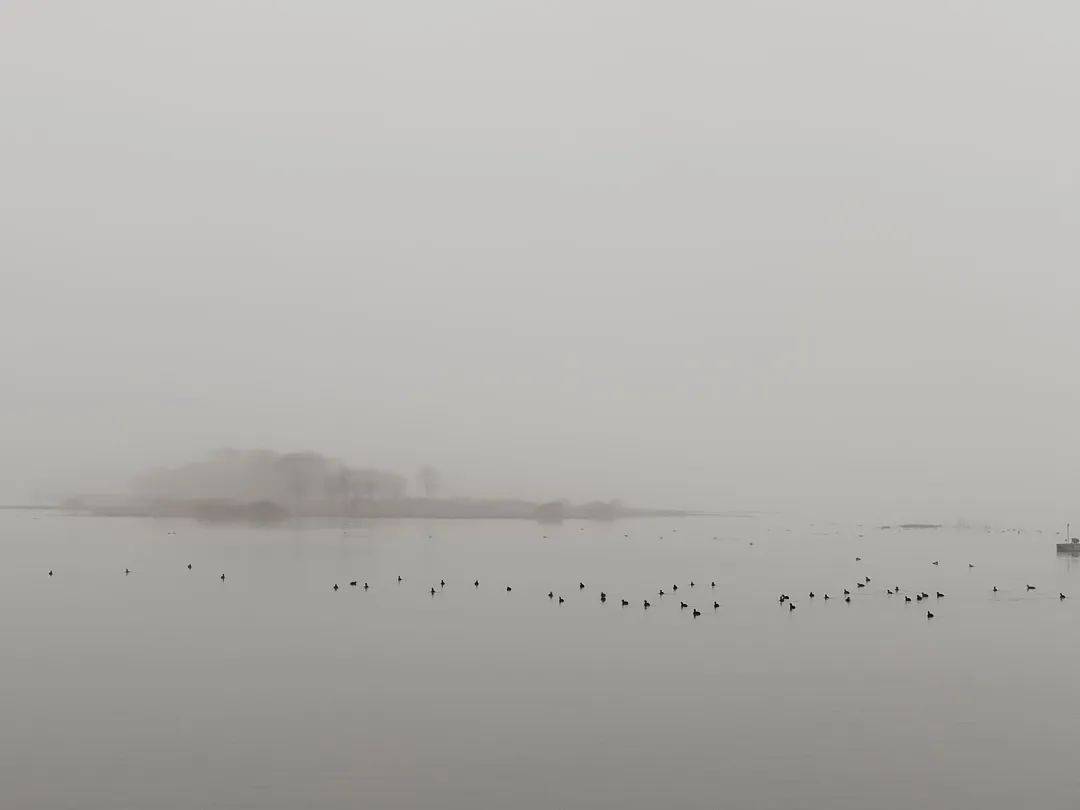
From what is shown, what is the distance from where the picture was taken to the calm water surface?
3219 cm

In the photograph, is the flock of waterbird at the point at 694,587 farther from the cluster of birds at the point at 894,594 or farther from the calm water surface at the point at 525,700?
the calm water surface at the point at 525,700

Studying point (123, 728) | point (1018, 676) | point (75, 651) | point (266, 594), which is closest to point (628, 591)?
point (266, 594)

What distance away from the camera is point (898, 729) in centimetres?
4056

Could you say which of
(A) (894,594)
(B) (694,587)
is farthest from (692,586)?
(A) (894,594)

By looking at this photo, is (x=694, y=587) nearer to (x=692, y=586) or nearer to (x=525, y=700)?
(x=692, y=586)

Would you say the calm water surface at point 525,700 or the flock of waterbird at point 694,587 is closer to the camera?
the calm water surface at point 525,700

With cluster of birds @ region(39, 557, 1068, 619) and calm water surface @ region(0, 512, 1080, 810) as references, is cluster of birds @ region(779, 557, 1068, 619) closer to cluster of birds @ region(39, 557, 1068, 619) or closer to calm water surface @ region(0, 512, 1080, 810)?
cluster of birds @ region(39, 557, 1068, 619)

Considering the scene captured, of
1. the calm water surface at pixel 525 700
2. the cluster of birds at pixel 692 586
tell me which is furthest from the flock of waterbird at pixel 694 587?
the calm water surface at pixel 525 700

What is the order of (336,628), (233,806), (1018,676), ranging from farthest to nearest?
(336,628) < (1018,676) < (233,806)

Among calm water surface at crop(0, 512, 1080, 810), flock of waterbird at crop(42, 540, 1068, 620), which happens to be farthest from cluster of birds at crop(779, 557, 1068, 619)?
calm water surface at crop(0, 512, 1080, 810)

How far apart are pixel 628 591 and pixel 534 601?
15.3 metres

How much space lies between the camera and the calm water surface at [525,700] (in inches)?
1267

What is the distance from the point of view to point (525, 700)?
4553 cm

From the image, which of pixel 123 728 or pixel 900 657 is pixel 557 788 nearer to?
pixel 123 728
